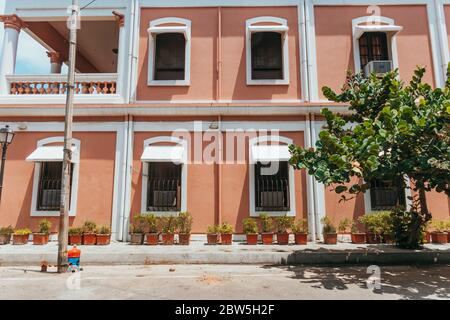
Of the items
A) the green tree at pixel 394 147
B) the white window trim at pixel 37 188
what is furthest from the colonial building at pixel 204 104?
the green tree at pixel 394 147

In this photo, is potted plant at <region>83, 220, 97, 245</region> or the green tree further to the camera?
potted plant at <region>83, 220, 97, 245</region>

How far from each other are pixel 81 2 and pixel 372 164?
11517 millimetres

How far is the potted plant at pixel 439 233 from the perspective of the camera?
1022cm

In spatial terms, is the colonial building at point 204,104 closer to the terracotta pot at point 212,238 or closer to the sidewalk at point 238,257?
the terracotta pot at point 212,238

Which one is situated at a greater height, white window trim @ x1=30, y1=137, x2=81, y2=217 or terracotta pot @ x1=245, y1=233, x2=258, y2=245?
white window trim @ x1=30, y1=137, x2=81, y2=217

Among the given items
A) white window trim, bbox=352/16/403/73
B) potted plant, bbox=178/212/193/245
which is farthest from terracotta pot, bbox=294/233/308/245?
white window trim, bbox=352/16/403/73

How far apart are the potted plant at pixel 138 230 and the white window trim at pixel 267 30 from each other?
5.77 m

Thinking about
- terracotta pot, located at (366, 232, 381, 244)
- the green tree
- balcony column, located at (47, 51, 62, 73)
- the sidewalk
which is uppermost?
balcony column, located at (47, 51, 62, 73)

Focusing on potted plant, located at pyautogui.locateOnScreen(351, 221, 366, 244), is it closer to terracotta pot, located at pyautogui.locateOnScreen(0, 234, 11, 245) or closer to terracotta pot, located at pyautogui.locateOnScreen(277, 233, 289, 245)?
terracotta pot, located at pyautogui.locateOnScreen(277, 233, 289, 245)

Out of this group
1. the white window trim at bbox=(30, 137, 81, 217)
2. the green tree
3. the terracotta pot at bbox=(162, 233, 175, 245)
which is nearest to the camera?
the green tree

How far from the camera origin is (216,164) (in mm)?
11141

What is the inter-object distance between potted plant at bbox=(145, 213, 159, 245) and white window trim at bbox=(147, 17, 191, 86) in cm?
459

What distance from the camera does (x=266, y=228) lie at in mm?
10336

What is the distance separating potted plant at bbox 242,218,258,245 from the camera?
1009cm
